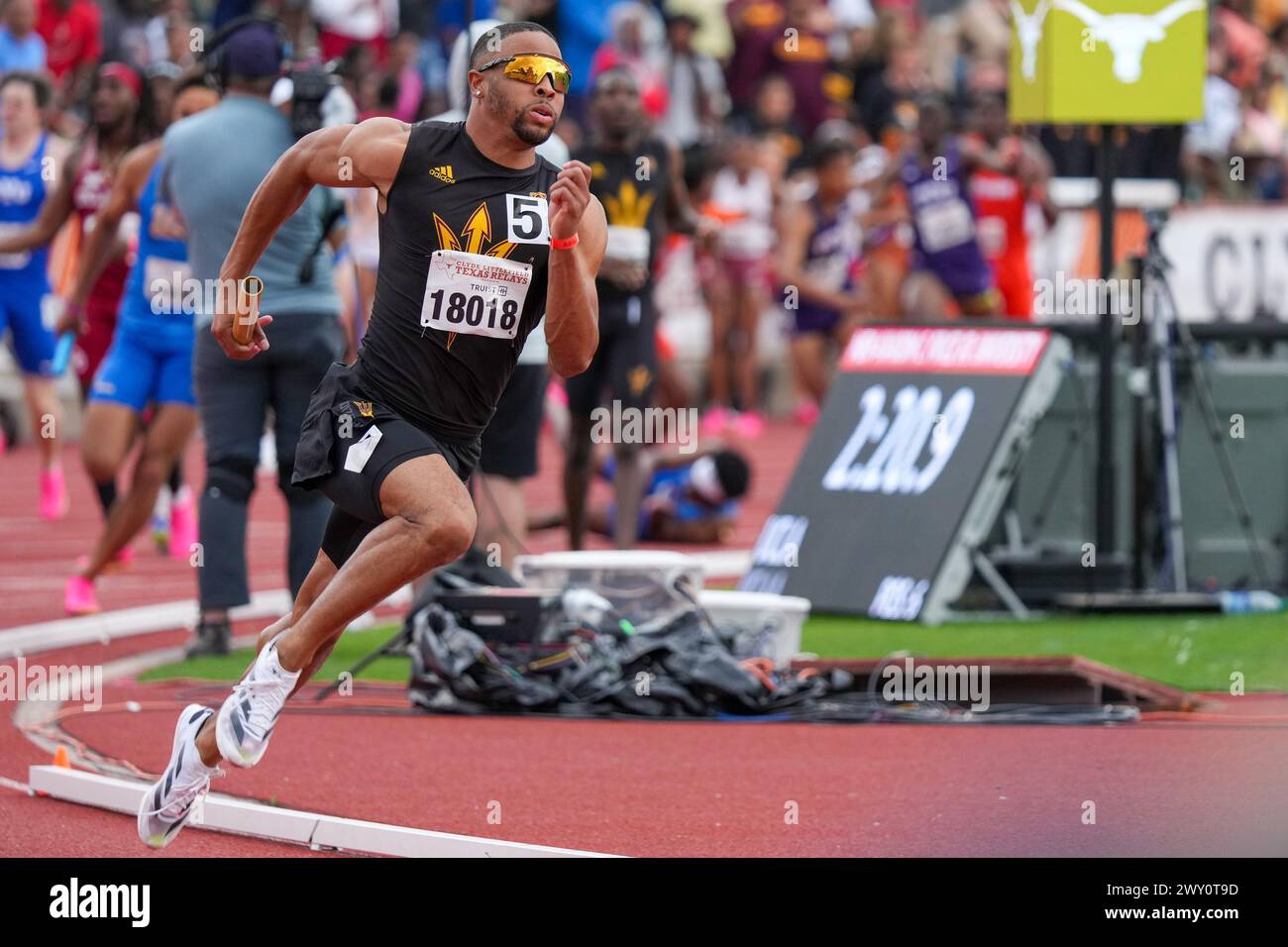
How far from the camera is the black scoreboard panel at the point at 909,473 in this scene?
11.1 meters

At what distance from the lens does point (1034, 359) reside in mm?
11398

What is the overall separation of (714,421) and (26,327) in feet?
26.5

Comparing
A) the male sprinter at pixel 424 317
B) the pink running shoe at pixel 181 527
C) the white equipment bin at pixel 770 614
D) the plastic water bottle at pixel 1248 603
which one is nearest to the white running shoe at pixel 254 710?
the male sprinter at pixel 424 317

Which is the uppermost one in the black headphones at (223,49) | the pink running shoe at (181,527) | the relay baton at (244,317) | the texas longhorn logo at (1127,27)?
the texas longhorn logo at (1127,27)

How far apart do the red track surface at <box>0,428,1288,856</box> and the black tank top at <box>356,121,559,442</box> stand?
1.33 meters

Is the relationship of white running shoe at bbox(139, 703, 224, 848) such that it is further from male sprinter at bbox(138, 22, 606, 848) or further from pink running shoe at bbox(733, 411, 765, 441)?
pink running shoe at bbox(733, 411, 765, 441)

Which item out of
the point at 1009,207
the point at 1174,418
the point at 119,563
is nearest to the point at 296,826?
the point at 1174,418

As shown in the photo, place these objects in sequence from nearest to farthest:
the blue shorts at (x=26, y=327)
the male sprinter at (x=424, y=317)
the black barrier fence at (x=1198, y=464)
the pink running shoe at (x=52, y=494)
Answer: the male sprinter at (x=424, y=317)
the black barrier fence at (x=1198, y=464)
the blue shorts at (x=26, y=327)
the pink running shoe at (x=52, y=494)

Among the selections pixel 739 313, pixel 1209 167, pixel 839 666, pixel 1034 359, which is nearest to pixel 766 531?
pixel 1034 359

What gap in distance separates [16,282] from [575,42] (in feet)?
29.6

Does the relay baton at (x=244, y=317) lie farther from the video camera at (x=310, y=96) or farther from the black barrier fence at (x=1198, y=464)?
the black barrier fence at (x=1198, y=464)

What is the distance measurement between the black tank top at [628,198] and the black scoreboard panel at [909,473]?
133cm

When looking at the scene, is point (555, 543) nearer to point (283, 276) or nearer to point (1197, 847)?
point (283, 276)

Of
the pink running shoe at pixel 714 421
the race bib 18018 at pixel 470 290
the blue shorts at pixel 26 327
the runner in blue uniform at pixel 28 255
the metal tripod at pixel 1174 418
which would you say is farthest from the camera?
the pink running shoe at pixel 714 421
